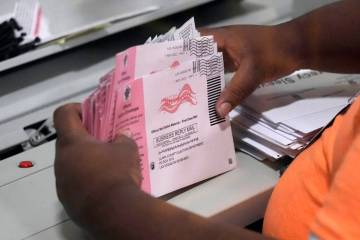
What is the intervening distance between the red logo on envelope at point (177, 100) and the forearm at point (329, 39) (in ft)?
0.90

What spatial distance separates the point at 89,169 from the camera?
2.27ft

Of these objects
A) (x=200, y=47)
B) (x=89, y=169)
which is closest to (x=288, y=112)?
(x=200, y=47)

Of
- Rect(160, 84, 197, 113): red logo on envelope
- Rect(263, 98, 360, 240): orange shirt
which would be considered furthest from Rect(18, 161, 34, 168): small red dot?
Rect(263, 98, 360, 240): orange shirt

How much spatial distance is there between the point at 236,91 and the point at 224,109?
0.05 m

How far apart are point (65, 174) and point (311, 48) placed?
A: 0.52 meters

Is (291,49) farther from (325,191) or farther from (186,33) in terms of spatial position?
(325,191)

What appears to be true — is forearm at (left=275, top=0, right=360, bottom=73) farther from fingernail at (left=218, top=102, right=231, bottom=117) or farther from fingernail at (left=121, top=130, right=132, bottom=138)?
fingernail at (left=121, top=130, right=132, bottom=138)

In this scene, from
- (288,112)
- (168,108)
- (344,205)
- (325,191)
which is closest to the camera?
(344,205)

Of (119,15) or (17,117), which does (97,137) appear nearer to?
(17,117)

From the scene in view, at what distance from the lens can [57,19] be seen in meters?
1.32

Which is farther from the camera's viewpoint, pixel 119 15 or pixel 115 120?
pixel 119 15

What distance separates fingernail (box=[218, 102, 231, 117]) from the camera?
84 centimetres

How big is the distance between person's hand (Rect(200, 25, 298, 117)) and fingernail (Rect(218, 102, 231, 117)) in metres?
0.04

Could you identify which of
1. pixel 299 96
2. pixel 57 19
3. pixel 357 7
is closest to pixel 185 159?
pixel 299 96
